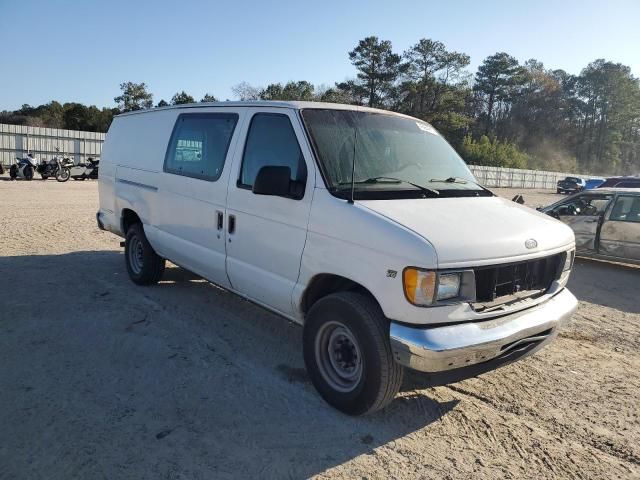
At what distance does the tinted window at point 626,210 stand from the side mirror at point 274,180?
738 cm

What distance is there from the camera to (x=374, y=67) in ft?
195

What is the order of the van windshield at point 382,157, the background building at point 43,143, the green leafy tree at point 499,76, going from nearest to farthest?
the van windshield at point 382,157
the background building at point 43,143
the green leafy tree at point 499,76

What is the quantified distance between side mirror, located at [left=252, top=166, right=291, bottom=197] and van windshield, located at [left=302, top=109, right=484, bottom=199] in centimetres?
29

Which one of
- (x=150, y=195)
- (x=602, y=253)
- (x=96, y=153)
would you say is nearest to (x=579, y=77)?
(x=96, y=153)

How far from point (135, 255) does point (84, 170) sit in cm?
2282

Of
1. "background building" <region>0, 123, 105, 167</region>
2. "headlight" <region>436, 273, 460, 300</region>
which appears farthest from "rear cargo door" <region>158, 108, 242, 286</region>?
"background building" <region>0, 123, 105, 167</region>

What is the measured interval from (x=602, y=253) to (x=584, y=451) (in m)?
6.66

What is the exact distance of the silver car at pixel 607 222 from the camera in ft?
27.9

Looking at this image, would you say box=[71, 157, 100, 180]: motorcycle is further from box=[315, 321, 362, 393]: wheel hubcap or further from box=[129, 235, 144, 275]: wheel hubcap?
box=[315, 321, 362, 393]: wheel hubcap

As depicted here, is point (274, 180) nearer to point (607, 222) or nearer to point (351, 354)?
point (351, 354)

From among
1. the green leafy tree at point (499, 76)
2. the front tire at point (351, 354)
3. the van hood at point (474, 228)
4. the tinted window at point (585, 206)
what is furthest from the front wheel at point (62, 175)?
the green leafy tree at point (499, 76)

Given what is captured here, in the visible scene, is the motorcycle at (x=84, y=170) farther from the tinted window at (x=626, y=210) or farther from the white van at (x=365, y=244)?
the tinted window at (x=626, y=210)

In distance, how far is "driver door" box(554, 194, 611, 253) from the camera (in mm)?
8969

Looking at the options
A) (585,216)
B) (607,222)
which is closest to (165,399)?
(607,222)
